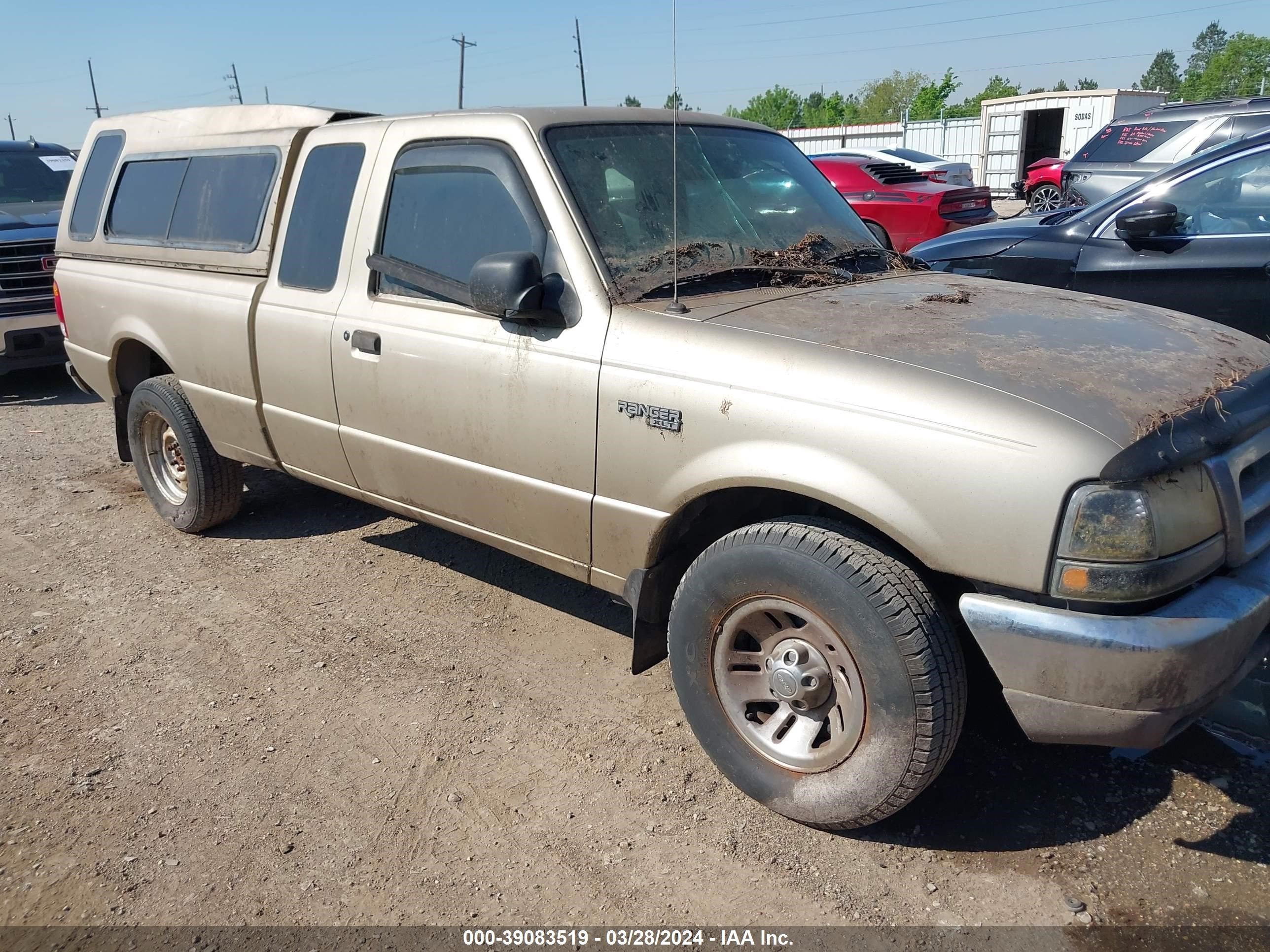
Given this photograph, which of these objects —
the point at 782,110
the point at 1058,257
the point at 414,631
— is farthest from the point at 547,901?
the point at 782,110

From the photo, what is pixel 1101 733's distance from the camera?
2371 millimetres

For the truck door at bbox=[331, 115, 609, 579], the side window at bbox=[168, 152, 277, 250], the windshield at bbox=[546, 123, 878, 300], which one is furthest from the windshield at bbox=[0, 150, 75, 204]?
the windshield at bbox=[546, 123, 878, 300]

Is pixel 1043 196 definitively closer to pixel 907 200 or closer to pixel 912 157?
pixel 912 157

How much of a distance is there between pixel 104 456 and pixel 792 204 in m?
5.35

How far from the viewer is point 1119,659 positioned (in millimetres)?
2256

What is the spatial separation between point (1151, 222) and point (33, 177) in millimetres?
10595

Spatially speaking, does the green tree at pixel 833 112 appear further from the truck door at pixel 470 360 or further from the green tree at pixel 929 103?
the truck door at pixel 470 360

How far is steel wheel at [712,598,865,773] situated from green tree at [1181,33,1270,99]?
247 ft

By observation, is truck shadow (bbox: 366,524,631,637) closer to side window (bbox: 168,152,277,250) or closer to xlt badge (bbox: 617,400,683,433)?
xlt badge (bbox: 617,400,683,433)

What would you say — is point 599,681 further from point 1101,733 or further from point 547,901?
point 1101,733

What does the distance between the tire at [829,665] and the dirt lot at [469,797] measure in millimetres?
179

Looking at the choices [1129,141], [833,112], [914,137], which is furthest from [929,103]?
[1129,141]

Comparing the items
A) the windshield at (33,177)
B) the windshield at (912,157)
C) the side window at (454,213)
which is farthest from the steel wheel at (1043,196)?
the side window at (454,213)

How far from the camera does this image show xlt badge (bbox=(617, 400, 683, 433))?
2.86 m
